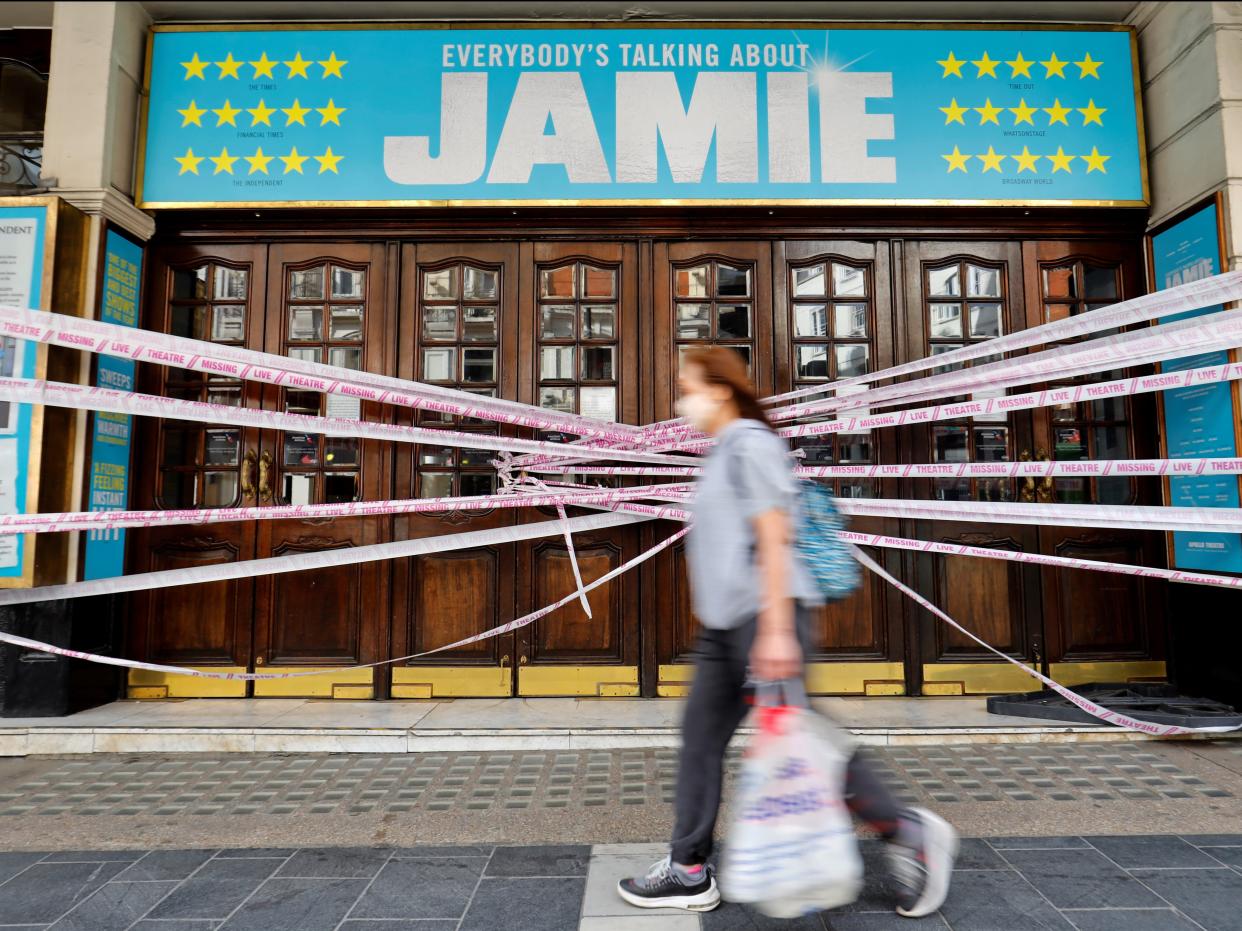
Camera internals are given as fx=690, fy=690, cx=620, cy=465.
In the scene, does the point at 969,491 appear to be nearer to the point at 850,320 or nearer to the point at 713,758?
the point at 850,320

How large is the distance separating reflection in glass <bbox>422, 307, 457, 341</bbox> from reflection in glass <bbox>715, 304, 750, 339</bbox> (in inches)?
76.5

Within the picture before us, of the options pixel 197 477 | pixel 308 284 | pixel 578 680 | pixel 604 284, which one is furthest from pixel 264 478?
pixel 604 284

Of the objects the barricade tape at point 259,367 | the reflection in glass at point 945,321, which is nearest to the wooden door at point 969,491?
the reflection in glass at point 945,321

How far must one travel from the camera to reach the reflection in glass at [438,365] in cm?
504

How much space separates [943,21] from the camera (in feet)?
16.4

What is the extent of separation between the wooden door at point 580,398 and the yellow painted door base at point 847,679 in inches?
9.7

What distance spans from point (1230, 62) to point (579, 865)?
6.05 m

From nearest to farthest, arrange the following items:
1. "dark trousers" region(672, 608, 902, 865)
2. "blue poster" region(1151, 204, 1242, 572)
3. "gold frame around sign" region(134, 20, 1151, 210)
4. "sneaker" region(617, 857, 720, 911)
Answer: "dark trousers" region(672, 608, 902, 865) → "sneaker" region(617, 857, 720, 911) → "blue poster" region(1151, 204, 1242, 572) → "gold frame around sign" region(134, 20, 1151, 210)

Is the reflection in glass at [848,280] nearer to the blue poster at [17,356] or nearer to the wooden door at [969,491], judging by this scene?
the wooden door at [969,491]

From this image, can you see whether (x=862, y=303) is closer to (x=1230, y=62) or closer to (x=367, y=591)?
(x=1230, y=62)

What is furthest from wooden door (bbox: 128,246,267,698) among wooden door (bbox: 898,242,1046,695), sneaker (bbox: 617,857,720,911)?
wooden door (bbox: 898,242,1046,695)

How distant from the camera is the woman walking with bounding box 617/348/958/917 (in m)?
2.10

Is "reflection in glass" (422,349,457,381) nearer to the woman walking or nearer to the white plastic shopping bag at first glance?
the woman walking

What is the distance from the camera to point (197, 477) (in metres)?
5.04
